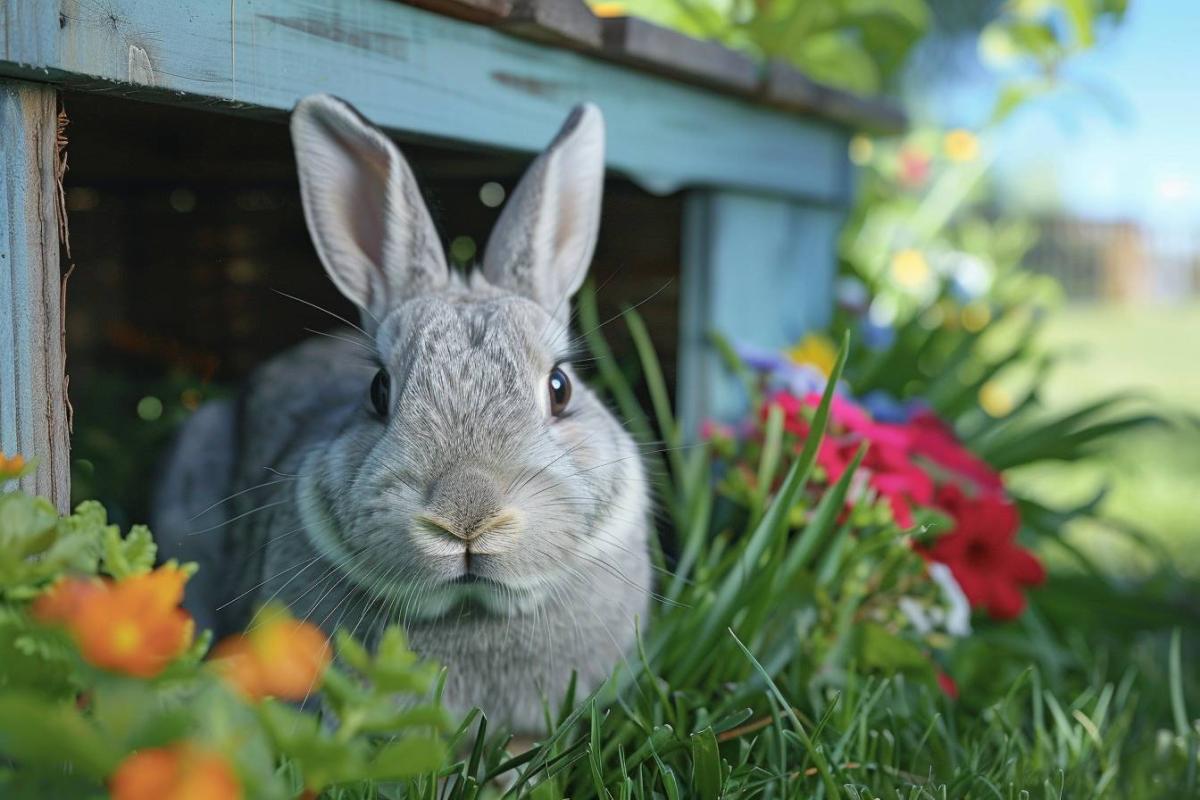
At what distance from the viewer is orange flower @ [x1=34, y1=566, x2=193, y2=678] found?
1.11 metres

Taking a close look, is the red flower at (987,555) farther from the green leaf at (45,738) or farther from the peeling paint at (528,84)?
the green leaf at (45,738)

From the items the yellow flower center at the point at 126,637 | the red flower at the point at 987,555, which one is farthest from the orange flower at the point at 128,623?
the red flower at the point at 987,555

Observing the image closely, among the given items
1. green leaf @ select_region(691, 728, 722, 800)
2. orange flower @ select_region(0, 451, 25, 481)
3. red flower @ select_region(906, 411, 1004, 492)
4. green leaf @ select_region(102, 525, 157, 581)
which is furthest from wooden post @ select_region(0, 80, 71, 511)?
red flower @ select_region(906, 411, 1004, 492)

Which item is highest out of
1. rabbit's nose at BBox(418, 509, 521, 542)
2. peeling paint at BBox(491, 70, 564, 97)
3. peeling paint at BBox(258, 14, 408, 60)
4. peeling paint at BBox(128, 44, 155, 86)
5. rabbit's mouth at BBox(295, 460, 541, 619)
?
peeling paint at BBox(258, 14, 408, 60)

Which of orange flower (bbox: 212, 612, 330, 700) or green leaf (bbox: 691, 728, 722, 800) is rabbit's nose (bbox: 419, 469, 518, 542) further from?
green leaf (bbox: 691, 728, 722, 800)

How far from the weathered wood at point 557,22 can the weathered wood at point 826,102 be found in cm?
86

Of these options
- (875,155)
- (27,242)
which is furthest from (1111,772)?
(875,155)

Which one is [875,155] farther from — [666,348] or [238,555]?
[238,555]

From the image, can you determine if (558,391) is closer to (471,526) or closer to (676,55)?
(471,526)

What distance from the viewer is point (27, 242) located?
174cm

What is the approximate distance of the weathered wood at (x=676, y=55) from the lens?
2.67 meters

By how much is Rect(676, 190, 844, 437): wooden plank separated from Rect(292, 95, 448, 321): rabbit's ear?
1229 millimetres

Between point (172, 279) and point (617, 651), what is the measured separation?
100 inches

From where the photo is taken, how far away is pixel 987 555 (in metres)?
2.89
